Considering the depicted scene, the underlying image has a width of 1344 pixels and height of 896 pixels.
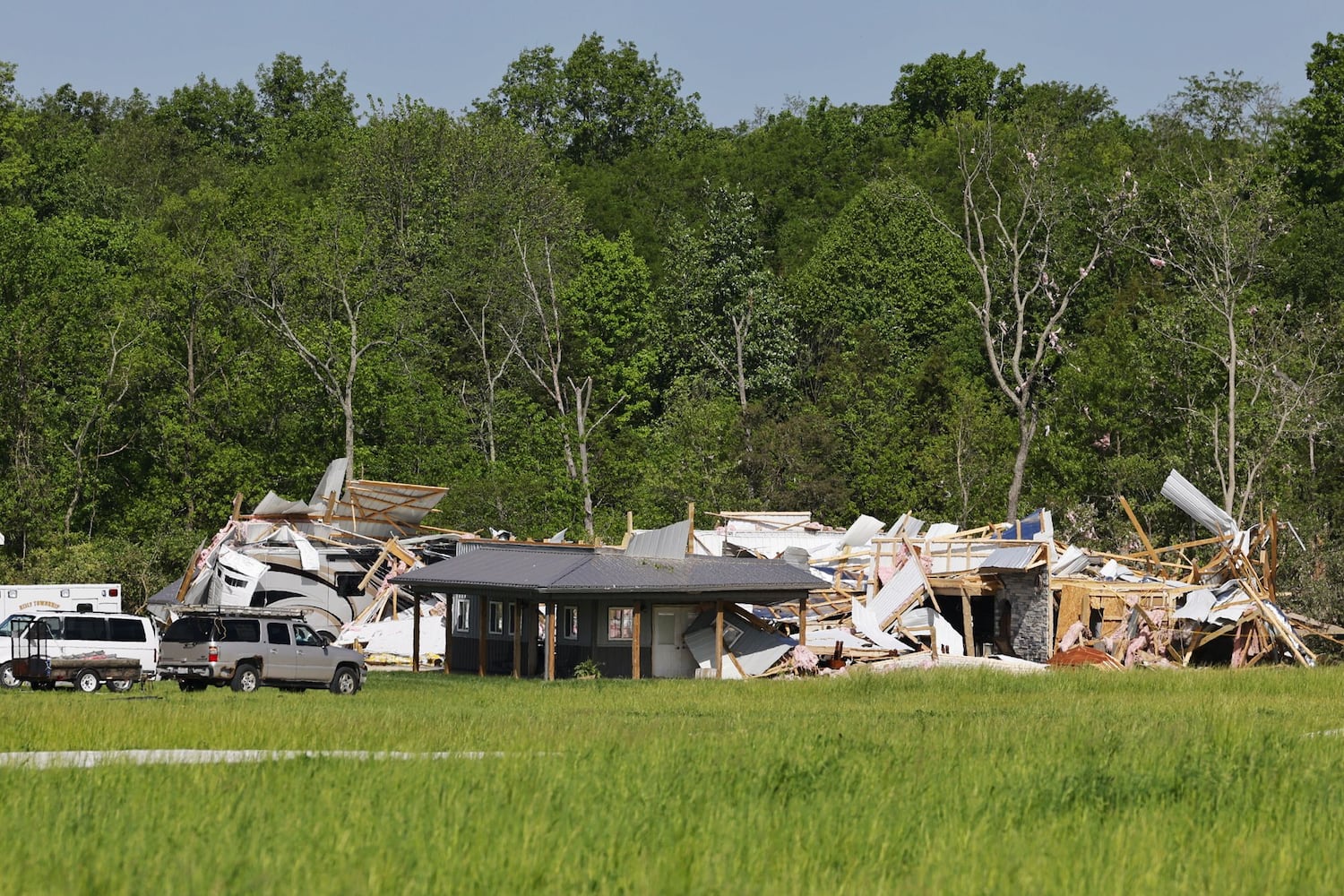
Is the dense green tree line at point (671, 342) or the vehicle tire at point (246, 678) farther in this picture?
the dense green tree line at point (671, 342)

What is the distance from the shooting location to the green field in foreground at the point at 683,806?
11.9 metres

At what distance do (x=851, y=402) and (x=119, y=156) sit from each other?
56.3m

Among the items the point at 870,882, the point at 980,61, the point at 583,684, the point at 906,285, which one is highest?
the point at 980,61

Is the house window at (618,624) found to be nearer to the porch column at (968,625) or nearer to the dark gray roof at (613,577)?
the dark gray roof at (613,577)

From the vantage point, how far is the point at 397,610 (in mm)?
55219

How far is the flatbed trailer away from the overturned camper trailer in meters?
15.5

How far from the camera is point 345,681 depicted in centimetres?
3778

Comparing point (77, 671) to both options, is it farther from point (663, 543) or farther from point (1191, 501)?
point (1191, 501)

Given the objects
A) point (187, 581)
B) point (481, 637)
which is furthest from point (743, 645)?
point (187, 581)

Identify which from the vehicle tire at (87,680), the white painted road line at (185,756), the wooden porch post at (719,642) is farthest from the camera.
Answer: the wooden porch post at (719,642)

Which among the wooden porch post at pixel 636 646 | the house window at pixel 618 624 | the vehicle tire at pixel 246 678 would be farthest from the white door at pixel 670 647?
the vehicle tire at pixel 246 678

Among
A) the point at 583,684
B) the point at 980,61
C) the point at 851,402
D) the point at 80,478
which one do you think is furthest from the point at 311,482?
the point at 980,61

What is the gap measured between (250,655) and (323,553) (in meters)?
19.3

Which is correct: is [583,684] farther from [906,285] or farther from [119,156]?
[119,156]
